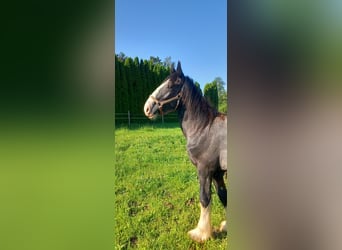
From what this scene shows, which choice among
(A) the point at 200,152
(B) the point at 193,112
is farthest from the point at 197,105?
(A) the point at 200,152

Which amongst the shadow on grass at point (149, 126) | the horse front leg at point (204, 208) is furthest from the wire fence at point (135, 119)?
the horse front leg at point (204, 208)

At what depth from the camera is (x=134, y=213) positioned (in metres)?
2.11

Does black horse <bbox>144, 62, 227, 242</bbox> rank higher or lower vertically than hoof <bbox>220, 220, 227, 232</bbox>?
higher

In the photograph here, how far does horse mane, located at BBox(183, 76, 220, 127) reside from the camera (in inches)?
89.3

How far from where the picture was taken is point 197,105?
2303 millimetres

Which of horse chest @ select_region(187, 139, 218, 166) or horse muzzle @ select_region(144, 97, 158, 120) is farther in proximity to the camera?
horse chest @ select_region(187, 139, 218, 166)

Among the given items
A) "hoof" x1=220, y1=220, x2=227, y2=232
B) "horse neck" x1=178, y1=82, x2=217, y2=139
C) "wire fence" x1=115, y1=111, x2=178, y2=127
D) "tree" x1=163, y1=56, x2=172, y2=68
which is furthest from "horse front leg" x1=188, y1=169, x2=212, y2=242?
"tree" x1=163, y1=56, x2=172, y2=68

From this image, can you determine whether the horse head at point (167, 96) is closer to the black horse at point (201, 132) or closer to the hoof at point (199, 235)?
the black horse at point (201, 132)

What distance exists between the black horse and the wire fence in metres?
0.05

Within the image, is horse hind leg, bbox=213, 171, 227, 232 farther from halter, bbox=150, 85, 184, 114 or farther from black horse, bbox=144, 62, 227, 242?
halter, bbox=150, 85, 184, 114

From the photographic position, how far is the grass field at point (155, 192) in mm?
2082
